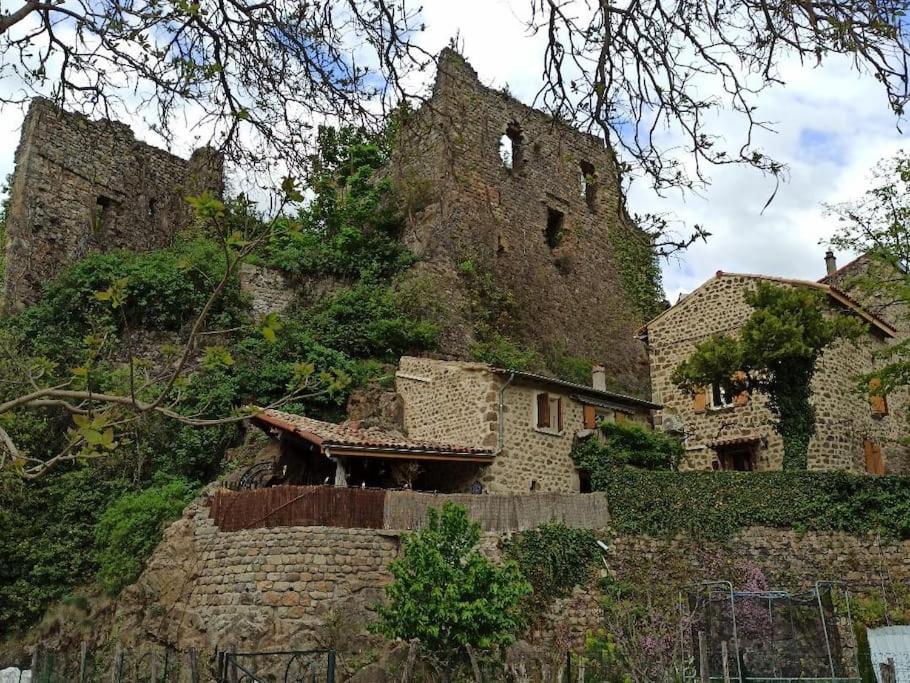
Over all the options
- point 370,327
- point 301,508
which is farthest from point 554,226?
point 301,508

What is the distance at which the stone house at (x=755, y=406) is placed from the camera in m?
19.7

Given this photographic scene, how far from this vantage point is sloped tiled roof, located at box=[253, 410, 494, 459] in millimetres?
15609

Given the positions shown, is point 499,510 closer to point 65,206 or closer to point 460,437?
point 460,437

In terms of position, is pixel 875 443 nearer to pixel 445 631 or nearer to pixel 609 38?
pixel 445 631

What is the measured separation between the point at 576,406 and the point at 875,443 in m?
7.62

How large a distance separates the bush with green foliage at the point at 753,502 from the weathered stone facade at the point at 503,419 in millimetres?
2343

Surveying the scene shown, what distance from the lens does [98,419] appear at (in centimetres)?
472

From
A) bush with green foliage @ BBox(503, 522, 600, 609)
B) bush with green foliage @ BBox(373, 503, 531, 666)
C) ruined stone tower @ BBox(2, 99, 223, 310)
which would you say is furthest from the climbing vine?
bush with green foliage @ BBox(373, 503, 531, 666)

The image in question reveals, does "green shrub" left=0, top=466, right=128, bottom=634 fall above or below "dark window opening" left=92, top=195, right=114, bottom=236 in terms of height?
below

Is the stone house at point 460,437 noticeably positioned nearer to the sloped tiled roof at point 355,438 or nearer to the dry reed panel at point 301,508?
the sloped tiled roof at point 355,438

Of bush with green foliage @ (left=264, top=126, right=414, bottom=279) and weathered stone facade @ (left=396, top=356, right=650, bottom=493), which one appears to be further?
bush with green foliage @ (left=264, top=126, right=414, bottom=279)

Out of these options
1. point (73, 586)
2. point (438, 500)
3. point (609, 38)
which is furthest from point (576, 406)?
point (609, 38)

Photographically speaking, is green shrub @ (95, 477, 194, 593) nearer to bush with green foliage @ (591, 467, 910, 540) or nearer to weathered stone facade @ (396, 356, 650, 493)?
weathered stone facade @ (396, 356, 650, 493)

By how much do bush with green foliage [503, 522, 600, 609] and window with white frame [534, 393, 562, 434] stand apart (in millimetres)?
3466
